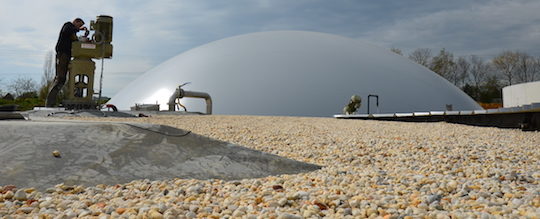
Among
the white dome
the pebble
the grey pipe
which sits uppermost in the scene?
the white dome

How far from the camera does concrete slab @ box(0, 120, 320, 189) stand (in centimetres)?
302

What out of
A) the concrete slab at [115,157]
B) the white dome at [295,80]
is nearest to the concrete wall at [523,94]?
the white dome at [295,80]

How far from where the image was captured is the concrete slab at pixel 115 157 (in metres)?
3.02

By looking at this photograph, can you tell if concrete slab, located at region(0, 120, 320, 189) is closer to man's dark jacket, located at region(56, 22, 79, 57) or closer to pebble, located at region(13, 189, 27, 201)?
pebble, located at region(13, 189, 27, 201)

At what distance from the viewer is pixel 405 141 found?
6035mm

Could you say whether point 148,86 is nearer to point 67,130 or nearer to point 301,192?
point 67,130

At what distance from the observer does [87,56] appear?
453 inches

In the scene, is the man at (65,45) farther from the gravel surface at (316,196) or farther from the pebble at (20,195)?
the pebble at (20,195)

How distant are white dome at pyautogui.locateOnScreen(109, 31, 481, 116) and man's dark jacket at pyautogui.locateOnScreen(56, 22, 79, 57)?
6784 mm

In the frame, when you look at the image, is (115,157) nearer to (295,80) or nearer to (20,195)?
(20,195)

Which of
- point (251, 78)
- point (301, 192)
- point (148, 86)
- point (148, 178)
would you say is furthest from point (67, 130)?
point (148, 86)

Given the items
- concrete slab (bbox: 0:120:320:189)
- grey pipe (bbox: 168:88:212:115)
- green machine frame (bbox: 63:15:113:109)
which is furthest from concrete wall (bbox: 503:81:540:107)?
green machine frame (bbox: 63:15:113:109)

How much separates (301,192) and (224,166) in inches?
47.1

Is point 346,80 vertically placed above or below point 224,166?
above
